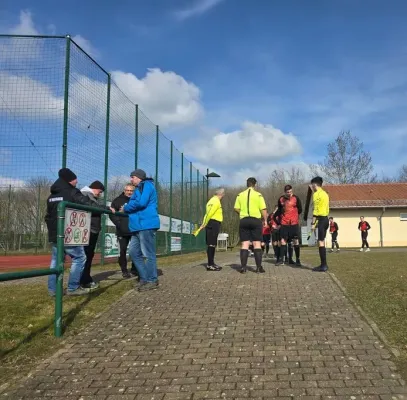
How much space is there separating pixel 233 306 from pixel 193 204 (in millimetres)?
19107

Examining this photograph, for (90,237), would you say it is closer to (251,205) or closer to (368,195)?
(251,205)

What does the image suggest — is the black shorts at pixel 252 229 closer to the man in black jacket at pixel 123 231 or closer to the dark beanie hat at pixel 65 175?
the man in black jacket at pixel 123 231

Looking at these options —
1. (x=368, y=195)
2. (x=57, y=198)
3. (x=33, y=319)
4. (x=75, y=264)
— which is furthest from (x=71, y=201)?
(x=368, y=195)

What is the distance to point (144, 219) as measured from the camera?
269 inches

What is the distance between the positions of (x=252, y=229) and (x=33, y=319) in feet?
15.2

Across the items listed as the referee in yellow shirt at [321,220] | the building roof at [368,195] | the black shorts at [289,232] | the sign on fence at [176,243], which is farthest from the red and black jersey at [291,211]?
the building roof at [368,195]

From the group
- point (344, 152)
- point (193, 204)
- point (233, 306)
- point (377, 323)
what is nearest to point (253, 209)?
point (233, 306)

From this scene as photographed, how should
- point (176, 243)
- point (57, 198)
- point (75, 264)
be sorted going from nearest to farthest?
point (57, 198) < point (75, 264) < point (176, 243)

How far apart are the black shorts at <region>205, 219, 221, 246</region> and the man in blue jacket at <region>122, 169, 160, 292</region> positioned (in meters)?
2.41

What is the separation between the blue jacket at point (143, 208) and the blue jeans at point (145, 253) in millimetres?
124

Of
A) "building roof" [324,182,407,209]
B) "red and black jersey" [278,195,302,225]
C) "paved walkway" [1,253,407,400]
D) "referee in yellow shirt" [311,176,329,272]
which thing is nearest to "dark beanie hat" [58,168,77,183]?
"paved walkway" [1,253,407,400]

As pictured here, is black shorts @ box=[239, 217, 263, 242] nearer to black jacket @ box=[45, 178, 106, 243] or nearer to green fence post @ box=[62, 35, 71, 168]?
black jacket @ box=[45, 178, 106, 243]

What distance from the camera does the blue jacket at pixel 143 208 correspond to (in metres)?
6.76

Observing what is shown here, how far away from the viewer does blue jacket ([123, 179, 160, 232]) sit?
6758mm
